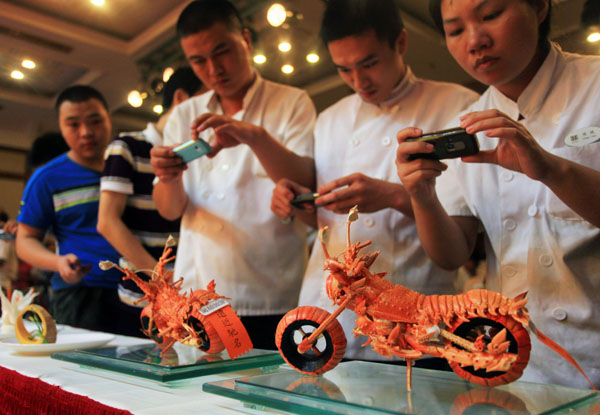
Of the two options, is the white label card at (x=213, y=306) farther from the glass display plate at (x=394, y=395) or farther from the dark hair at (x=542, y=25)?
the dark hair at (x=542, y=25)

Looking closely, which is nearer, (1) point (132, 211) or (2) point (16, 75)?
(1) point (132, 211)

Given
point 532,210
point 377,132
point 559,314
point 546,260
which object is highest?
point 377,132

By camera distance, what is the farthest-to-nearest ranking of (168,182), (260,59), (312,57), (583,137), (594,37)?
(260,59)
(312,57)
(168,182)
(594,37)
(583,137)

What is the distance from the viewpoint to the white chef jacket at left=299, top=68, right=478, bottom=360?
1.33 meters

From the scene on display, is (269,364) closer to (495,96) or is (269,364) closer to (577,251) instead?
(577,251)

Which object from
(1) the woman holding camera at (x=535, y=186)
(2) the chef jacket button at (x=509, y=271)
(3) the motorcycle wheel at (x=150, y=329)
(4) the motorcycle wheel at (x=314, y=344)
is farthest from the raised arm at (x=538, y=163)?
(3) the motorcycle wheel at (x=150, y=329)

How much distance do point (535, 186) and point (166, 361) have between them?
0.88 m

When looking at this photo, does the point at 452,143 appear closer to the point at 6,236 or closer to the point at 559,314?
the point at 559,314

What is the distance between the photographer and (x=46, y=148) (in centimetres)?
277

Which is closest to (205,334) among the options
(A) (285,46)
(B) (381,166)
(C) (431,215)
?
(C) (431,215)

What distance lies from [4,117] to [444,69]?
8.02 ft

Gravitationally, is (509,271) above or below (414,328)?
above

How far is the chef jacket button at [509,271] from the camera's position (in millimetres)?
1104

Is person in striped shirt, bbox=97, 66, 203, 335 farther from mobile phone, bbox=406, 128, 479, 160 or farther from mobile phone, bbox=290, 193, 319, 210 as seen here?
mobile phone, bbox=406, 128, 479, 160
